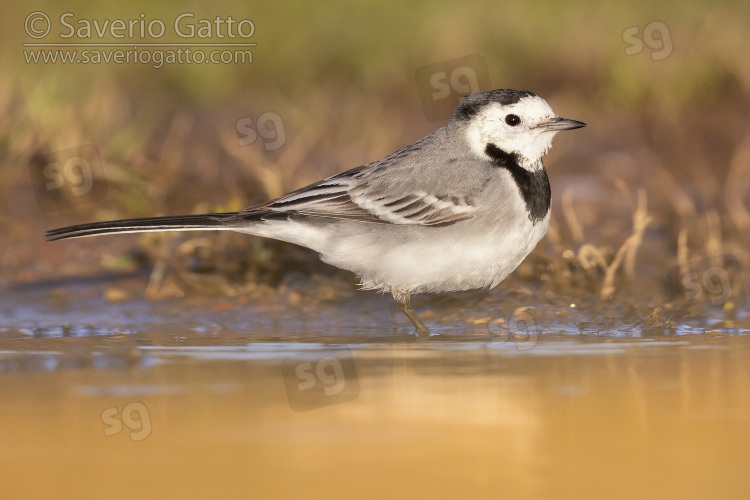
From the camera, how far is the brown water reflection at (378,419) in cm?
388

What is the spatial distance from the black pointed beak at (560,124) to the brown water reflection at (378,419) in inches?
54.3

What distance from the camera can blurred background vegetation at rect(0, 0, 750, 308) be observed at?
849cm

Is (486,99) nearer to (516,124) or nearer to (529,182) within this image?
(516,124)

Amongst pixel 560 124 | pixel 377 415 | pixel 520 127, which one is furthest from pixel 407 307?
pixel 377 415

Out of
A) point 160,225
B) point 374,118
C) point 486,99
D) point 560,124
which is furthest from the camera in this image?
point 374,118

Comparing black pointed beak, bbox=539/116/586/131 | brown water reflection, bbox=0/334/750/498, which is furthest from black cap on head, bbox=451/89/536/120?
brown water reflection, bbox=0/334/750/498

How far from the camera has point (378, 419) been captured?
15.6ft

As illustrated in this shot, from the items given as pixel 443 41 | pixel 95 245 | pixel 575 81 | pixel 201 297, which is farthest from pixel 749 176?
pixel 95 245

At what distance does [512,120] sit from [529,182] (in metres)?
0.45

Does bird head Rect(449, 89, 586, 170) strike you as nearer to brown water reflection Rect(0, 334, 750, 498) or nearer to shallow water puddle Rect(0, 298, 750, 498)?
shallow water puddle Rect(0, 298, 750, 498)

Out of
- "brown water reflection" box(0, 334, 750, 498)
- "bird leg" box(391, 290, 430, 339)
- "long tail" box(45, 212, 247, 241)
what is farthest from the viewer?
"bird leg" box(391, 290, 430, 339)

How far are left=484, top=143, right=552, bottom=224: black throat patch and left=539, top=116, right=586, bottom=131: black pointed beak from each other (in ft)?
0.89

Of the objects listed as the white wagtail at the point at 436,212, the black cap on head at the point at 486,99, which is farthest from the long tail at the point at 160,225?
the black cap on head at the point at 486,99

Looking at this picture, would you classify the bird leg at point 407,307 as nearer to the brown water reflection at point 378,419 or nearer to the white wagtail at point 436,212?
the white wagtail at point 436,212
